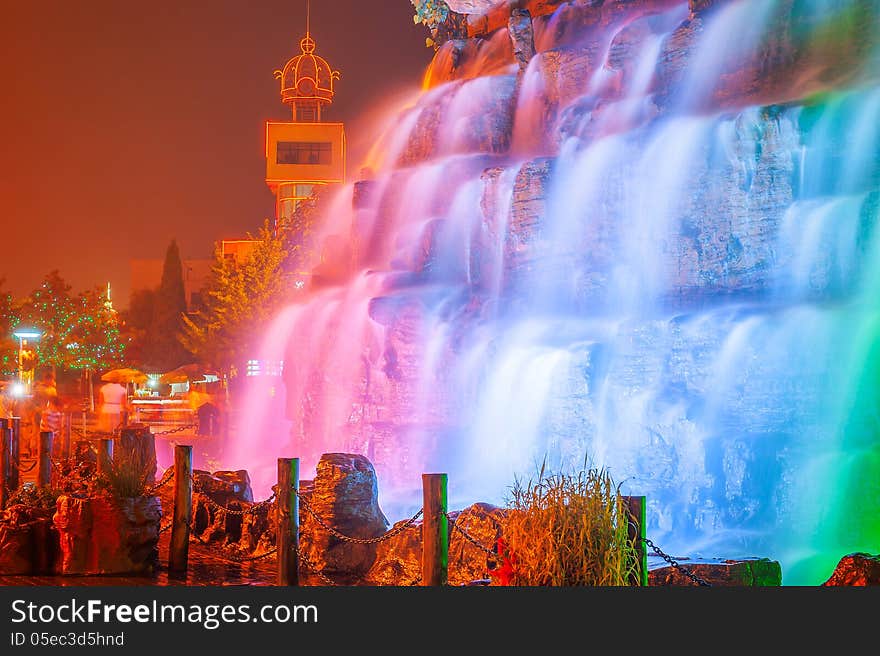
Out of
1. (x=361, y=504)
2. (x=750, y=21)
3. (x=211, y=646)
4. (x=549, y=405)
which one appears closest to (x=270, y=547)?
(x=361, y=504)

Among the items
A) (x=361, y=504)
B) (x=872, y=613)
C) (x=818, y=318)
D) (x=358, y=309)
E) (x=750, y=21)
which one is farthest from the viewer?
(x=358, y=309)

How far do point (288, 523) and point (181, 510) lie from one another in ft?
5.70

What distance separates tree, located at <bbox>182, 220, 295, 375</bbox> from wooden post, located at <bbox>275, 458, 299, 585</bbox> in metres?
31.8

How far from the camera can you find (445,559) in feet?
30.8

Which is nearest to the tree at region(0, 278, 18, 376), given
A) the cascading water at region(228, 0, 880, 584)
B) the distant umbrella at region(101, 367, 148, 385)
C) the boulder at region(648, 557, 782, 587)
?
the distant umbrella at region(101, 367, 148, 385)

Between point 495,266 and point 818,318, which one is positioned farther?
point 495,266

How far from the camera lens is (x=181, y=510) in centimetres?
1198

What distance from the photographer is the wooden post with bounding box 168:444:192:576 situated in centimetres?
1195

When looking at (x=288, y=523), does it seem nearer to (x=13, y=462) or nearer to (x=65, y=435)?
(x=13, y=462)

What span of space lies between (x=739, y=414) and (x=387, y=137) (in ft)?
51.3

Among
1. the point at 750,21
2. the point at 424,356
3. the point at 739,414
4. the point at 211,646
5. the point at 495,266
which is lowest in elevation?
the point at 211,646

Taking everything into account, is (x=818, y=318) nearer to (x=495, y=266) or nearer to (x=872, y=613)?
(x=495, y=266)

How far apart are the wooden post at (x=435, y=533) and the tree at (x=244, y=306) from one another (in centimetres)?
3363

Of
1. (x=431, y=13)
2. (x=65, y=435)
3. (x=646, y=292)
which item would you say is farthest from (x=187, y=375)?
(x=646, y=292)
